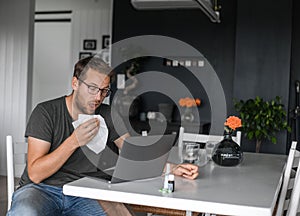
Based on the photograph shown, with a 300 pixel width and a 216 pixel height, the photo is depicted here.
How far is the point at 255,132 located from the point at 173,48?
6.73 ft

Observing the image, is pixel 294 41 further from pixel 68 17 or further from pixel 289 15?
pixel 68 17

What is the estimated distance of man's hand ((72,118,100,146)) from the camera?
1.93m

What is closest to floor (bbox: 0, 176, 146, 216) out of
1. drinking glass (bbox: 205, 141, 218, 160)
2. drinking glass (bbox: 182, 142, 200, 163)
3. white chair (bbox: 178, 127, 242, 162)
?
white chair (bbox: 178, 127, 242, 162)

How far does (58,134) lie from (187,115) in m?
3.70

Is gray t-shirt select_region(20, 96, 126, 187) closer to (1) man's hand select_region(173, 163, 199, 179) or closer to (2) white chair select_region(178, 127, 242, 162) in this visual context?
(1) man's hand select_region(173, 163, 199, 179)

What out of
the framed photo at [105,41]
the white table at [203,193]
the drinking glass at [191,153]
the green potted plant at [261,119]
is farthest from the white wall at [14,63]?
the white table at [203,193]

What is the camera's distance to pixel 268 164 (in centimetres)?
290

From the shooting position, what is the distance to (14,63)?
18.6 feet

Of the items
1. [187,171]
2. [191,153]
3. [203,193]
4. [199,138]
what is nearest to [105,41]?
[199,138]

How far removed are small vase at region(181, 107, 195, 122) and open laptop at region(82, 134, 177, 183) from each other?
353cm

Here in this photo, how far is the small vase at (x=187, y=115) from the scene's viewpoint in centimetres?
575

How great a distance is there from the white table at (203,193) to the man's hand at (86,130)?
19 cm

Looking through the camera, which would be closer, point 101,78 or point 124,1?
point 101,78

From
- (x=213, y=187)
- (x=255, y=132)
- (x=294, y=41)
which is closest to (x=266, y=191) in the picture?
(x=213, y=187)
